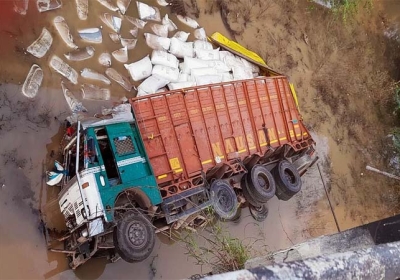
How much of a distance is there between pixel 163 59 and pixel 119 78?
1.14 meters

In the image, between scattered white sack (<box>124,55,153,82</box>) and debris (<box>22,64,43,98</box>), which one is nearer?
debris (<box>22,64,43,98</box>)

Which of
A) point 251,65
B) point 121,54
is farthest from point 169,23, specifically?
point 251,65

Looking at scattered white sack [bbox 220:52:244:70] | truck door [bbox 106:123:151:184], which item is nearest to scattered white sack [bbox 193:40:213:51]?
scattered white sack [bbox 220:52:244:70]

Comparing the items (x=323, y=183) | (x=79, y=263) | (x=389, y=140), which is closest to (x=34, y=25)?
(x=79, y=263)

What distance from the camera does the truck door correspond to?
26.5ft

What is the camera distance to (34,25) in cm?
970

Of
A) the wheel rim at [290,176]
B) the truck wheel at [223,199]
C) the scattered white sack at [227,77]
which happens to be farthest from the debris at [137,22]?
the wheel rim at [290,176]

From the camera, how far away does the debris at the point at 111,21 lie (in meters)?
10.7

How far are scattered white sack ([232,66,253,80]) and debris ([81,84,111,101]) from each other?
3298 mm

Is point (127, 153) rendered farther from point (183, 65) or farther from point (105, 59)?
point (183, 65)

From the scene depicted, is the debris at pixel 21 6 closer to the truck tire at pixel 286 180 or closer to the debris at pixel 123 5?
the debris at pixel 123 5

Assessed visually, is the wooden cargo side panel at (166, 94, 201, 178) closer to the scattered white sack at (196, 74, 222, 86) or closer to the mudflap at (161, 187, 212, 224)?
the mudflap at (161, 187, 212, 224)

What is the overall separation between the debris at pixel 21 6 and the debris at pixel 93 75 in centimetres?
177

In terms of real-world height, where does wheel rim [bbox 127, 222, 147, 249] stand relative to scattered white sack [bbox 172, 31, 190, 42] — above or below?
below
